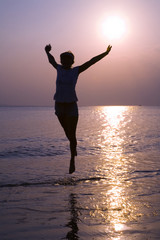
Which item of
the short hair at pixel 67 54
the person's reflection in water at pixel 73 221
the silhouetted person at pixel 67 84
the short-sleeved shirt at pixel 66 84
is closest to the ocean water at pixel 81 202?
the person's reflection in water at pixel 73 221

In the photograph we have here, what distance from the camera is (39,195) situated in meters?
5.79

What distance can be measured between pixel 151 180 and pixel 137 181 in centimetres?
38

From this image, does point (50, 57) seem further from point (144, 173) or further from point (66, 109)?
point (144, 173)

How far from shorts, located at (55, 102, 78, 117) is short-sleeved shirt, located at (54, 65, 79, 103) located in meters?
0.15

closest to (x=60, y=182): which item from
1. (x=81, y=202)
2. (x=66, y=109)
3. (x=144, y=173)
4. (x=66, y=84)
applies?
(x=81, y=202)

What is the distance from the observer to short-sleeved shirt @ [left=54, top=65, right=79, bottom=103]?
5.78 metres

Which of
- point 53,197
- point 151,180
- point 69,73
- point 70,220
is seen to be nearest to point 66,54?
point 69,73

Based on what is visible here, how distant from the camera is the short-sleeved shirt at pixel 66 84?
578cm

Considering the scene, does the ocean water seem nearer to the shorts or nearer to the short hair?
the shorts

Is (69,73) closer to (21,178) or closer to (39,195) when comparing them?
(39,195)

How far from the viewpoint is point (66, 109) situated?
6.08 meters

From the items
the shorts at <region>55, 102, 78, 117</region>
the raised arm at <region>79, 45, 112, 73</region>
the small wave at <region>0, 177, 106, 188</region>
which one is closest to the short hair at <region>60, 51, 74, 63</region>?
the raised arm at <region>79, 45, 112, 73</region>

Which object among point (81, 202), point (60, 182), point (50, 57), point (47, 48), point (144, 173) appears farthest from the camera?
point (144, 173)

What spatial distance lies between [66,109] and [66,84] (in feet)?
1.93
